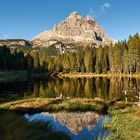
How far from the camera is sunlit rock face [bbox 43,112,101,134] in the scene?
1279 inches

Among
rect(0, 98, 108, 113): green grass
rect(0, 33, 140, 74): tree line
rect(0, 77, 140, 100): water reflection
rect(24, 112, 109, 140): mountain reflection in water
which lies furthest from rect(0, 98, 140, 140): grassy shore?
rect(0, 33, 140, 74): tree line

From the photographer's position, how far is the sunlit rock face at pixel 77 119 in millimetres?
32497

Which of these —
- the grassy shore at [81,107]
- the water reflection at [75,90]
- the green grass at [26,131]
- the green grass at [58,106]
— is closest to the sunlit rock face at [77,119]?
the grassy shore at [81,107]

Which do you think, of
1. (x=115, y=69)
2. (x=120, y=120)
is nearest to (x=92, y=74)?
(x=115, y=69)

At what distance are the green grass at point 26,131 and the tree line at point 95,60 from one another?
11737 cm

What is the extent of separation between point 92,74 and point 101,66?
25.0 ft

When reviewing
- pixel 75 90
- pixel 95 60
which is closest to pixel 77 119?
pixel 75 90

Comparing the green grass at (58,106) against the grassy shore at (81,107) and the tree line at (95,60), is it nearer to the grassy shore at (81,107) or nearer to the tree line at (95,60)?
the grassy shore at (81,107)

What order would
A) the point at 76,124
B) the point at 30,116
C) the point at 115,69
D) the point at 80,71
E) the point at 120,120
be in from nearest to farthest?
the point at 120,120, the point at 76,124, the point at 30,116, the point at 115,69, the point at 80,71

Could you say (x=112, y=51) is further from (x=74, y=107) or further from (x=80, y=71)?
(x=74, y=107)

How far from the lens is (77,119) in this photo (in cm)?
3684

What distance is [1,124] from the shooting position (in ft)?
97.7

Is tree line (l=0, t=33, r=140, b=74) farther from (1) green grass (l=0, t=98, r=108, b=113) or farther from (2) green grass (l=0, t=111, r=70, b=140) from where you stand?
(2) green grass (l=0, t=111, r=70, b=140)

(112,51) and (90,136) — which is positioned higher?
(112,51)
